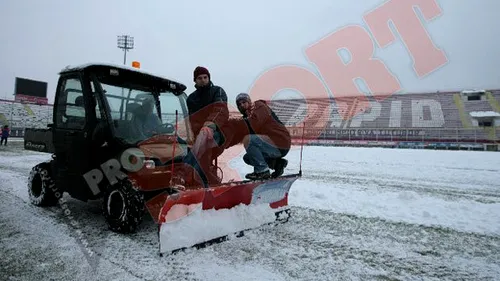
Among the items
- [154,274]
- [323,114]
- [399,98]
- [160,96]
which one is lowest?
[154,274]

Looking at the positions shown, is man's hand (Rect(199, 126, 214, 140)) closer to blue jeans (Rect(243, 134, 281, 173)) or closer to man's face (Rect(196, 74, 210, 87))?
blue jeans (Rect(243, 134, 281, 173))

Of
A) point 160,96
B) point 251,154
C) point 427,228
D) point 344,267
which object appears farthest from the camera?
point 160,96

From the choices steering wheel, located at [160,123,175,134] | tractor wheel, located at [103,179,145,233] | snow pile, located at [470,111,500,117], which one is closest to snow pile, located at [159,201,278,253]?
tractor wheel, located at [103,179,145,233]

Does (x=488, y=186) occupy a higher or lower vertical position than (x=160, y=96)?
lower

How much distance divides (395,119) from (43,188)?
142 feet

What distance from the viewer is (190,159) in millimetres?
3770

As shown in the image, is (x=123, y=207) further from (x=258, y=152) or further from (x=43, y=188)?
(x=43, y=188)

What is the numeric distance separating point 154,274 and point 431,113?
45.4m

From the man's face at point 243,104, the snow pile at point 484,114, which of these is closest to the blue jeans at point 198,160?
the man's face at point 243,104

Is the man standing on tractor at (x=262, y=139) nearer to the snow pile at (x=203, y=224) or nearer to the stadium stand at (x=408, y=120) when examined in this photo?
the snow pile at (x=203, y=224)

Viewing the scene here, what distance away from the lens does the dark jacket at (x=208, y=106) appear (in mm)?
3949

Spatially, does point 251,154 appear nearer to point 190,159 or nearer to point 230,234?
point 190,159

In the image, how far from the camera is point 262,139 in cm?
398

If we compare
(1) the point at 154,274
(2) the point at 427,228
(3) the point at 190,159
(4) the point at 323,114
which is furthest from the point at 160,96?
(4) the point at 323,114
